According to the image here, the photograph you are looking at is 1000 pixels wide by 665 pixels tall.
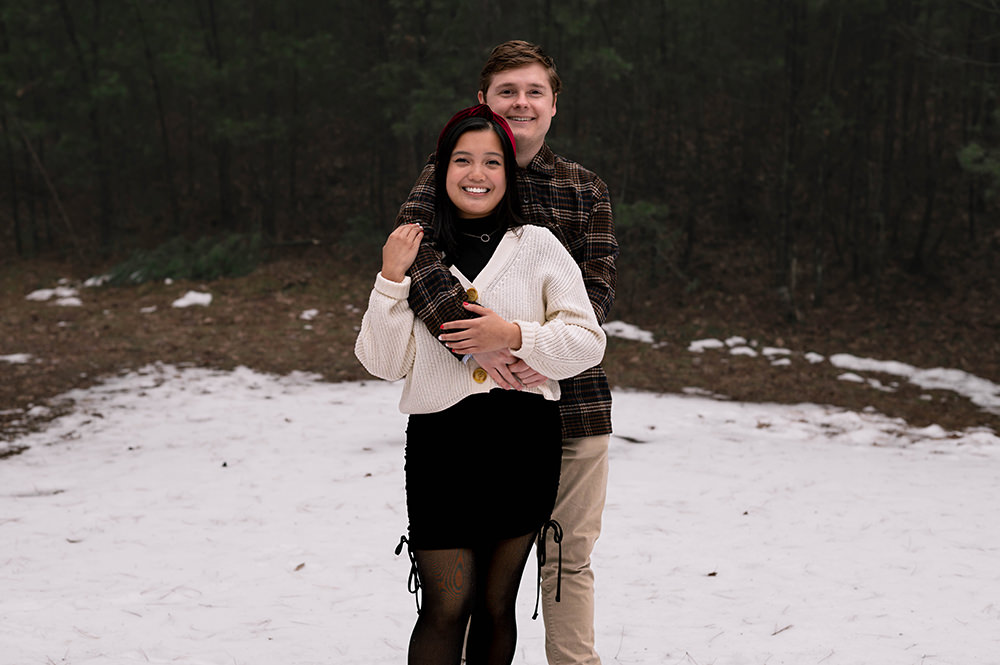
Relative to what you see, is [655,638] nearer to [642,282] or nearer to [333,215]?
[642,282]

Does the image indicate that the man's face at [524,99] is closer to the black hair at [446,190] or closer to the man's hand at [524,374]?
the black hair at [446,190]

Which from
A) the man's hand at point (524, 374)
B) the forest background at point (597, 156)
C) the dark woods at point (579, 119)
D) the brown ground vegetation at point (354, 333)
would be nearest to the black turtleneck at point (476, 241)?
the man's hand at point (524, 374)

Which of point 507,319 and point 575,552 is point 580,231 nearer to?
point 507,319

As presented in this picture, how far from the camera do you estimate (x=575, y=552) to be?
268cm

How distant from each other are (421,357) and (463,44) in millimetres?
13592

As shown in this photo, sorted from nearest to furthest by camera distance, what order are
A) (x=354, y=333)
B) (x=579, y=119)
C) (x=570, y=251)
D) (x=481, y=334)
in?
(x=481, y=334) → (x=570, y=251) → (x=354, y=333) → (x=579, y=119)

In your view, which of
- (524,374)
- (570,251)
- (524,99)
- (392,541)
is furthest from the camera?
(392,541)

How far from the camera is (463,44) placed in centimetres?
1466

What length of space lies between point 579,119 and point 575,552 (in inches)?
600

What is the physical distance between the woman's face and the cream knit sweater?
5.6 inches

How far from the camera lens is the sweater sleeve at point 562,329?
7.05 ft

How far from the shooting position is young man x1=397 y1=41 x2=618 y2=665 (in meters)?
2.51

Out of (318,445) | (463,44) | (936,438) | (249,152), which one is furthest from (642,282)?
(249,152)

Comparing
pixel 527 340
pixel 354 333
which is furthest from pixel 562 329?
pixel 354 333
